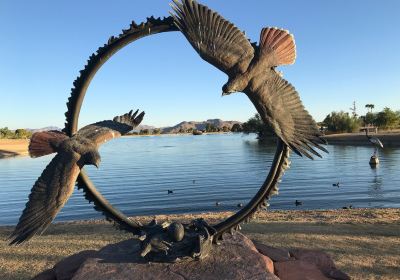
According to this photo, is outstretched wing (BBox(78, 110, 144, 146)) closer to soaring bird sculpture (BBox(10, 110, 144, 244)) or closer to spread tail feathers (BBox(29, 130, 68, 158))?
soaring bird sculpture (BBox(10, 110, 144, 244))

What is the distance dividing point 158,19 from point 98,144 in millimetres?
1862

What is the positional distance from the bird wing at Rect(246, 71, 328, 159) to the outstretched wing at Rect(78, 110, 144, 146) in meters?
1.60

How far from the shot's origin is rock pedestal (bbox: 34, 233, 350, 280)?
5.19m

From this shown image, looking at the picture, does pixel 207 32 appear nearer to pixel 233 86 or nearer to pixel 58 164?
pixel 233 86

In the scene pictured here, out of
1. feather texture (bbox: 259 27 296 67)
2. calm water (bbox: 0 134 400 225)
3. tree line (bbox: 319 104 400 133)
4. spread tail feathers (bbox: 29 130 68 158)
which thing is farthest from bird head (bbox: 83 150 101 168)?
tree line (bbox: 319 104 400 133)

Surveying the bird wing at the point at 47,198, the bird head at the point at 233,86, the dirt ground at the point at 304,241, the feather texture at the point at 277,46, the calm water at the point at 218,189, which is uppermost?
the feather texture at the point at 277,46

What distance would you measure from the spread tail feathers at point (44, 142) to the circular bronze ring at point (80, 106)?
9.0 inches

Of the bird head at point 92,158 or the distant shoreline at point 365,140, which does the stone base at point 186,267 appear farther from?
the distant shoreline at point 365,140

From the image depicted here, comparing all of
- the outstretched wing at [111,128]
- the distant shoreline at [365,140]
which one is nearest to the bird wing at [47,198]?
the outstretched wing at [111,128]

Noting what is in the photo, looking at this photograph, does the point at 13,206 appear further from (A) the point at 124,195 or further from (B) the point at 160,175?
(B) the point at 160,175

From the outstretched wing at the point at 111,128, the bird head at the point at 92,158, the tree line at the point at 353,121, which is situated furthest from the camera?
the tree line at the point at 353,121

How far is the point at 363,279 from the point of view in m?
7.59

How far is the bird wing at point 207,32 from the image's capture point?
5.01 metres

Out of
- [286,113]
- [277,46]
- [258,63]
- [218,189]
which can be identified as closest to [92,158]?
[258,63]
